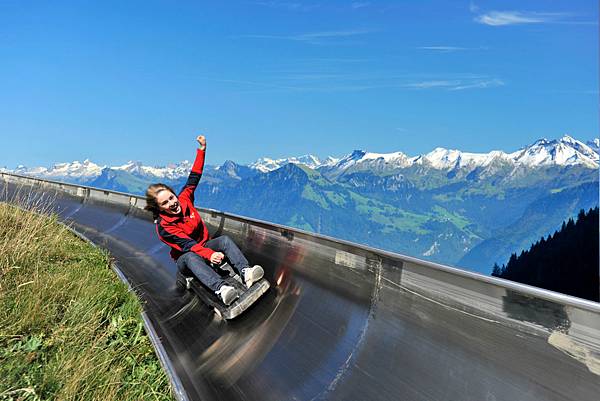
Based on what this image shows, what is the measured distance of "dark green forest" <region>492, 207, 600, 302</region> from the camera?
49750 mm

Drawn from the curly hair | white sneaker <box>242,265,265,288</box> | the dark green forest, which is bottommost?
the dark green forest

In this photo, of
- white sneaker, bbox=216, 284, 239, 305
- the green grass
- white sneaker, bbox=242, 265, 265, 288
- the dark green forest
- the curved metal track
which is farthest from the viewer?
the dark green forest

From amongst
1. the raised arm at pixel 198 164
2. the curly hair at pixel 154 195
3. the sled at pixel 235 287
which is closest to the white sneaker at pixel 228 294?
the sled at pixel 235 287

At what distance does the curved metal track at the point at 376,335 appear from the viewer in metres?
2.38

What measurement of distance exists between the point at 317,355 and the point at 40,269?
392 cm

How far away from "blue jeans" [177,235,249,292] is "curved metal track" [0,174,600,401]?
34 cm

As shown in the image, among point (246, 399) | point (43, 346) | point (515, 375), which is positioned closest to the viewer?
point (515, 375)

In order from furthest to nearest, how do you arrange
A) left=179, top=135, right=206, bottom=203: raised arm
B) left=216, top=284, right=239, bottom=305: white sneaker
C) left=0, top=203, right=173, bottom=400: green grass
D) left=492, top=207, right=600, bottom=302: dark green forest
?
left=492, top=207, right=600, bottom=302: dark green forest → left=179, top=135, right=206, bottom=203: raised arm → left=216, top=284, right=239, bottom=305: white sneaker → left=0, top=203, right=173, bottom=400: green grass

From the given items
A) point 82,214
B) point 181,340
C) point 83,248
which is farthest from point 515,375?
point 82,214

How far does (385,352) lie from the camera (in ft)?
10.5

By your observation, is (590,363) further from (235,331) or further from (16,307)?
(16,307)

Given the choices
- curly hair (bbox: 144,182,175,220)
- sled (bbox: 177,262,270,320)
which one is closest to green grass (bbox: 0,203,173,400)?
sled (bbox: 177,262,270,320)

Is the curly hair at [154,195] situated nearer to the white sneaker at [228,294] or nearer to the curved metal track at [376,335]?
the curved metal track at [376,335]

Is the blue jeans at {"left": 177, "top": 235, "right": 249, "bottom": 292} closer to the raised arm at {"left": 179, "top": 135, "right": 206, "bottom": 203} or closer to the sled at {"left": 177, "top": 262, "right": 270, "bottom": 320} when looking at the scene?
the sled at {"left": 177, "top": 262, "right": 270, "bottom": 320}
